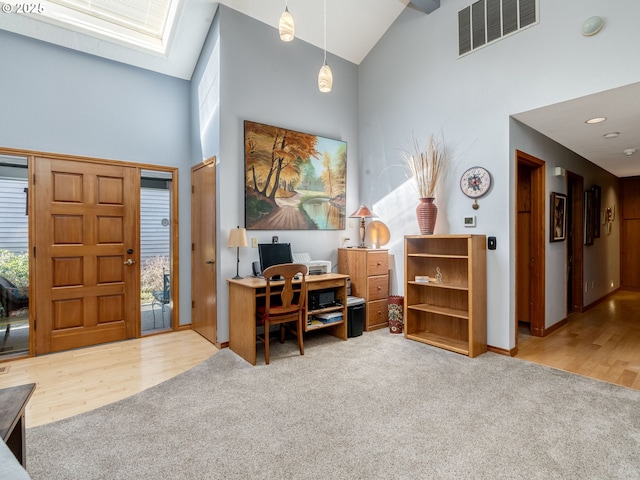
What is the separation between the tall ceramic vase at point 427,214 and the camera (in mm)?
3795

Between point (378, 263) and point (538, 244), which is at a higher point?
point (538, 244)

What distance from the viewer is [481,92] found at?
141 inches

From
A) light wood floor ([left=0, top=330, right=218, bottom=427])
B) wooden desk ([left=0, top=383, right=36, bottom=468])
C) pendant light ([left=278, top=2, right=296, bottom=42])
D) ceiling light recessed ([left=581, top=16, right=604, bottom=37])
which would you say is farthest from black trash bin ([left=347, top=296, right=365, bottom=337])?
ceiling light recessed ([left=581, top=16, right=604, bottom=37])

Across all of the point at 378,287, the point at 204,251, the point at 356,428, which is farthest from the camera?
the point at 378,287

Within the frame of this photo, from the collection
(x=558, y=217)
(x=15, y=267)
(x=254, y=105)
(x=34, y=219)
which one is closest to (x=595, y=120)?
(x=558, y=217)

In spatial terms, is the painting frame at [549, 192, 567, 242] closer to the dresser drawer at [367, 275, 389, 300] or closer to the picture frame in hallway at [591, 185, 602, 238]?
the picture frame in hallway at [591, 185, 602, 238]

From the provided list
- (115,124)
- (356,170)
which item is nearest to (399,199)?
(356,170)

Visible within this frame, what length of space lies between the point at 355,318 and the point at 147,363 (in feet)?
7.47

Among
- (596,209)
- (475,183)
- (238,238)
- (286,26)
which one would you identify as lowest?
(238,238)

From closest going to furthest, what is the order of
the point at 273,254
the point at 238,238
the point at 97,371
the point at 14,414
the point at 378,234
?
the point at 14,414, the point at 97,371, the point at 238,238, the point at 273,254, the point at 378,234

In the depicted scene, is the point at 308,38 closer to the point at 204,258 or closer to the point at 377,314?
the point at 204,258

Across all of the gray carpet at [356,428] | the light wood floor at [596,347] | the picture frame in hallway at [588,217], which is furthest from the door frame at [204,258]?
the picture frame in hallway at [588,217]

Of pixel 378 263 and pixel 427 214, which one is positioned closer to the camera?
pixel 427 214

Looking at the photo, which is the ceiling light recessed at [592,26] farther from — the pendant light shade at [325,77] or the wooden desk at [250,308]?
the wooden desk at [250,308]
